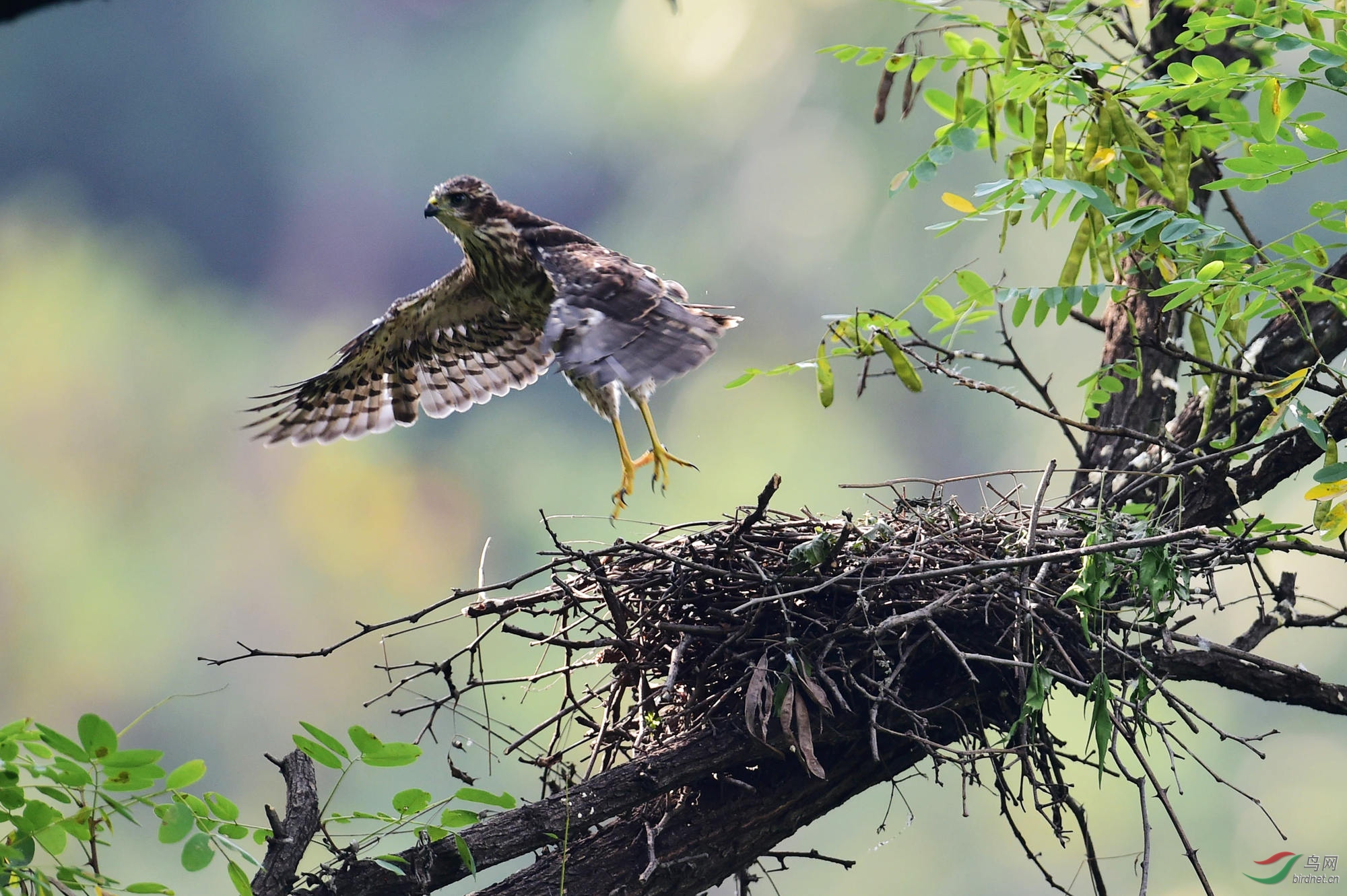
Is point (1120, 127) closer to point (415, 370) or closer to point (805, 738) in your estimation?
point (805, 738)

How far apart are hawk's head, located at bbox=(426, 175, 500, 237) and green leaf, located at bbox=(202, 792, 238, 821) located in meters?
1.81

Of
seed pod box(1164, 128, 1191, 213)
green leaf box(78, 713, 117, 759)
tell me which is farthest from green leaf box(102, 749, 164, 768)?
seed pod box(1164, 128, 1191, 213)

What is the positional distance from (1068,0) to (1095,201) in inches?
18.2

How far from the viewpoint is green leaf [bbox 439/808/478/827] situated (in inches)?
56.9

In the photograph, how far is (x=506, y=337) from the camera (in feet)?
10.5

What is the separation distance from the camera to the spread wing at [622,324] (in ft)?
6.70

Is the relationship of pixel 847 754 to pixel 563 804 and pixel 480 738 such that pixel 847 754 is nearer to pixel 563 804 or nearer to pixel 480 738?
pixel 563 804

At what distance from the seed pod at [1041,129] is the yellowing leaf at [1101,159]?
11 cm

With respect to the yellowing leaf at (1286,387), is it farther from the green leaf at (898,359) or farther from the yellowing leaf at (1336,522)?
the green leaf at (898,359)

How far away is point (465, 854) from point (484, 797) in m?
0.12

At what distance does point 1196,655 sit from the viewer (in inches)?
77.9

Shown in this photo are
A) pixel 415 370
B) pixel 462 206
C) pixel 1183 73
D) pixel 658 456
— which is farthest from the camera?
pixel 415 370

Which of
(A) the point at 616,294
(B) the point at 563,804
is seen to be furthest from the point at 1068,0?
(B) the point at 563,804

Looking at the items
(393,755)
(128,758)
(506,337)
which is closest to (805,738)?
(393,755)
